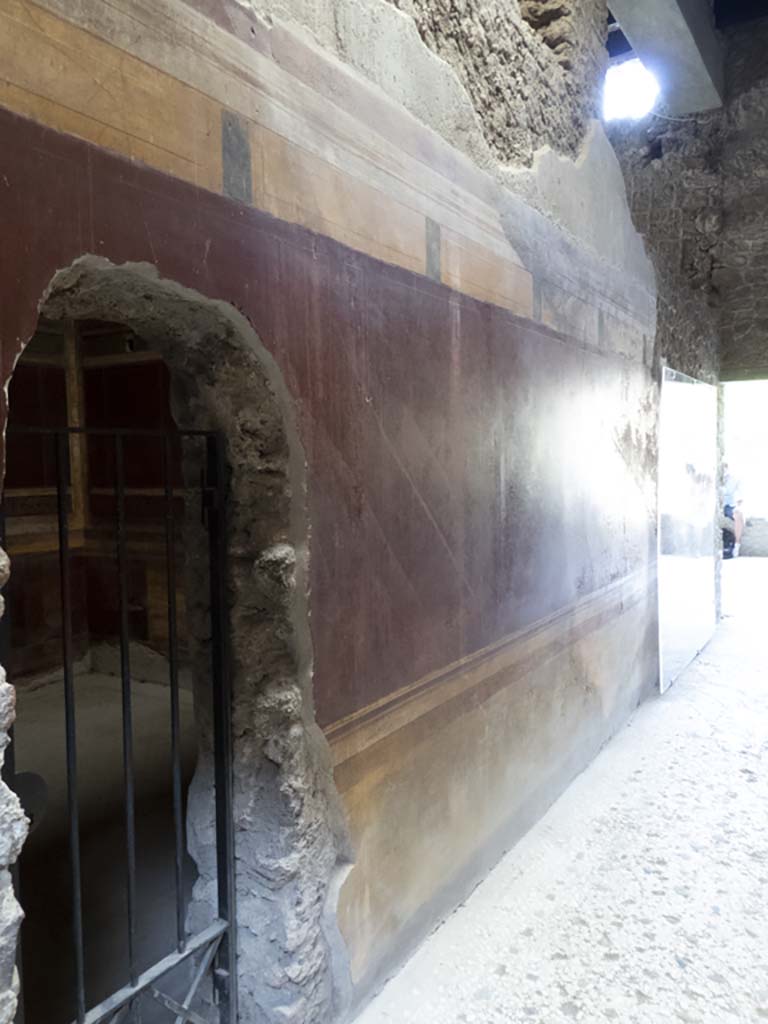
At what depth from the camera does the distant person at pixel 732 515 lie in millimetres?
10438

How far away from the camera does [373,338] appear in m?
2.08

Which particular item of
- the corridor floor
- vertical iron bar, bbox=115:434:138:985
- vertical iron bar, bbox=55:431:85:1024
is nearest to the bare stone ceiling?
the corridor floor

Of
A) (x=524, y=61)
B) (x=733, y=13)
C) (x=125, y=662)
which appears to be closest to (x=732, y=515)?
(x=733, y=13)

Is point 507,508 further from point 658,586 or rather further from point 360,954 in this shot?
point 658,586

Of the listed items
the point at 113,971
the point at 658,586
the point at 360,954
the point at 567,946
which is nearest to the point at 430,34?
the point at 360,954

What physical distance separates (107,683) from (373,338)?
419cm

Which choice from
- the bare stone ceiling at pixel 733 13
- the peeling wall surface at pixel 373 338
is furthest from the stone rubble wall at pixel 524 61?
the bare stone ceiling at pixel 733 13

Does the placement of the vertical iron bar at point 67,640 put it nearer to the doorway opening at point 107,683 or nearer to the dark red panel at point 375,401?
the doorway opening at point 107,683

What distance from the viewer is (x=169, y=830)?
3.11 m

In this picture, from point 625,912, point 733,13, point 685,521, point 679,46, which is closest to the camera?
point 625,912

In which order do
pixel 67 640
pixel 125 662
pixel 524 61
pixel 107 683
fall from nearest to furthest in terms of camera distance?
pixel 67 640
pixel 125 662
pixel 524 61
pixel 107 683

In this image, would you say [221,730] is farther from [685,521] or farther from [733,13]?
[733,13]

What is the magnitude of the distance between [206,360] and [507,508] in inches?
59.6

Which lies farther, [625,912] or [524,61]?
[524,61]
